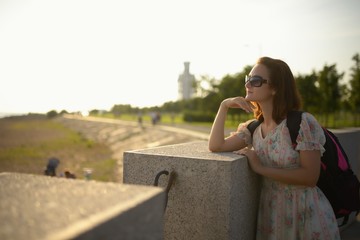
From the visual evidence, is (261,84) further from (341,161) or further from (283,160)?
(341,161)

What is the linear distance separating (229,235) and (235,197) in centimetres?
26

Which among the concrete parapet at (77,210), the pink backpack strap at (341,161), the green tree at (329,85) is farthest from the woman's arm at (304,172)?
the green tree at (329,85)

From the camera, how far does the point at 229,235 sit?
2.30 m

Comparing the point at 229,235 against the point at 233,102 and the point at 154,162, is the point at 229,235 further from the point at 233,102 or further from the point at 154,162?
the point at 233,102

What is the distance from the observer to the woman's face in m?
2.68

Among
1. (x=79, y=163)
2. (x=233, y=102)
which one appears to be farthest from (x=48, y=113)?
(x=233, y=102)

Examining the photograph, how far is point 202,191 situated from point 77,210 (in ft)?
4.00

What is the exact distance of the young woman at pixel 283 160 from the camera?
2.39 m

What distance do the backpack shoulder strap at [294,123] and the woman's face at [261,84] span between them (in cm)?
26

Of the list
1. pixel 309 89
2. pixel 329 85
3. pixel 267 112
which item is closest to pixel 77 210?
pixel 267 112

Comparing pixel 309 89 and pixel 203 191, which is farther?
pixel 309 89

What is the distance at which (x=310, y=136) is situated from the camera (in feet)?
7.77

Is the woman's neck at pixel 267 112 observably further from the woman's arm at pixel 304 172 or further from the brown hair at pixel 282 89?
the woman's arm at pixel 304 172

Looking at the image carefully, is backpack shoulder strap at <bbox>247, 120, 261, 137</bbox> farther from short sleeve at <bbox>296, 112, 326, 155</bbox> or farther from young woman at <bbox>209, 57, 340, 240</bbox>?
short sleeve at <bbox>296, 112, 326, 155</bbox>
